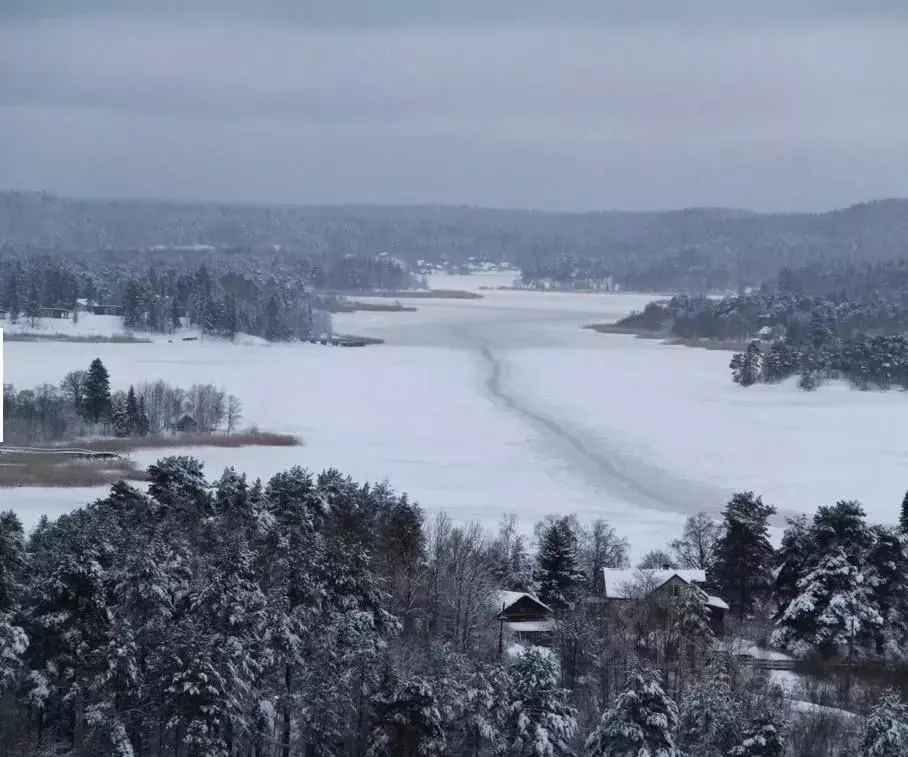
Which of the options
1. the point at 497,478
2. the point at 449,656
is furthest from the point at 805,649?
the point at 497,478

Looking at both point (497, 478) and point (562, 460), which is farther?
point (562, 460)

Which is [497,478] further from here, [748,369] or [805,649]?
[748,369]

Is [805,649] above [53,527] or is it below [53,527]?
below

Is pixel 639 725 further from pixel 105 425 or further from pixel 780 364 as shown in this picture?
pixel 780 364

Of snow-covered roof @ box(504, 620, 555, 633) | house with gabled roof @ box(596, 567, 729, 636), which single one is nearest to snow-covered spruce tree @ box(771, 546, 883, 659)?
house with gabled roof @ box(596, 567, 729, 636)

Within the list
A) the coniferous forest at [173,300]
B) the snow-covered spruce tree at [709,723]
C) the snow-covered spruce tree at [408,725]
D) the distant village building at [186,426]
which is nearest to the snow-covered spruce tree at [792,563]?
the snow-covered spruce tree at [709,723]

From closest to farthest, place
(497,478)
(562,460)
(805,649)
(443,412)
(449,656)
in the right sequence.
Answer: (449,656)
(805,649)
(497,478)
(562,460)
(443,412)

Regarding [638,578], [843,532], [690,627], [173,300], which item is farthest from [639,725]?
[173,300]
